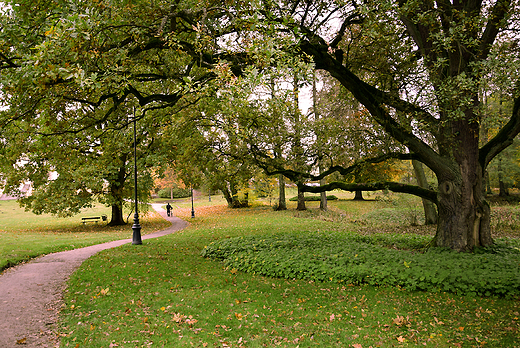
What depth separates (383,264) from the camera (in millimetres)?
7926

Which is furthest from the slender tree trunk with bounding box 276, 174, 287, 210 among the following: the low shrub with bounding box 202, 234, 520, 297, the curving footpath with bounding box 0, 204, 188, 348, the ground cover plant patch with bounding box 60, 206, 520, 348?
the ground cover plant patch with bounding box 60, 206, 520, 348

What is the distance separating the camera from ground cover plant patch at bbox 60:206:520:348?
482 cm

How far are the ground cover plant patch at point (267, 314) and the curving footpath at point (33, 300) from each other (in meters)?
0.30

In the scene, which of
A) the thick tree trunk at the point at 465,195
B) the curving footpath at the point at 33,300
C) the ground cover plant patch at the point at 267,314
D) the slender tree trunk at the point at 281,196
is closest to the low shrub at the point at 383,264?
the ground cover plant patch at the point at 267,314

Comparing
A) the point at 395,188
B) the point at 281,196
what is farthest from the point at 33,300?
the point at 281,196

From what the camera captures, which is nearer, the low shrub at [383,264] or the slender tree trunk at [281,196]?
the low shrub at [383,264]

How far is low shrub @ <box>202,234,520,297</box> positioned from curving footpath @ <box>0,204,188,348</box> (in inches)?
180

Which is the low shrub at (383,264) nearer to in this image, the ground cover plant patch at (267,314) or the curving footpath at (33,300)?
the ground cover plant patch at (267,314)

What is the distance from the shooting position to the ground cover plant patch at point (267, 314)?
4.82 m

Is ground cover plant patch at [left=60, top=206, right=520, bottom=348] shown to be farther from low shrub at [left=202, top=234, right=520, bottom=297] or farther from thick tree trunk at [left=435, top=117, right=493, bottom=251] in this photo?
thick tree trunk at [left=435, top=117, right=493, bottom=251]

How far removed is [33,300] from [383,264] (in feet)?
27.8

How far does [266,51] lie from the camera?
17.6 ft

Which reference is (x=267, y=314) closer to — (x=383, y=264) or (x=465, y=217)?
(x=383, y=264)

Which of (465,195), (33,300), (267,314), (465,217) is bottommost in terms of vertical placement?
(267,314)
